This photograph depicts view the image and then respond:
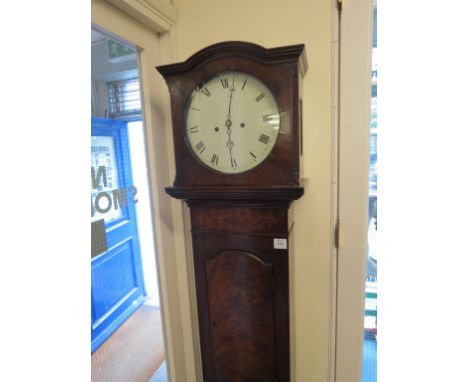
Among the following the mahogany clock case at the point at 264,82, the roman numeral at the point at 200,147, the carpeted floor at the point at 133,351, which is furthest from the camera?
the carpeted floor at the point at 133,351

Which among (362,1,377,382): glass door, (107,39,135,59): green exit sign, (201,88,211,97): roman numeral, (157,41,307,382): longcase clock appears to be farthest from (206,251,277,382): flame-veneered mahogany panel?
(107,39,135,59): green exit sign

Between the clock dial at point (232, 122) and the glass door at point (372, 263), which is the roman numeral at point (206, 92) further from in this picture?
the glass door at point (372, 263)

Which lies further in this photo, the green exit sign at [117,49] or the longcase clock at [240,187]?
the green exit sign at [117,49]

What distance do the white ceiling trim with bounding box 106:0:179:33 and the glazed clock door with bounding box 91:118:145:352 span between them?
0.36 meters

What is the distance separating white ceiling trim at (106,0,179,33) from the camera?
2.78 feet

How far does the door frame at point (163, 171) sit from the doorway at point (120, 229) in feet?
0.10

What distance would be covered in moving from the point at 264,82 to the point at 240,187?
1.05ft

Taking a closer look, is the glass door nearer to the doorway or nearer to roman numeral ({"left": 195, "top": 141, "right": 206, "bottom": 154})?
roman numeral ({"left": 195, "top": 141, "right": 206, "bottom": 154})

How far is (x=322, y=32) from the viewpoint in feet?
3.02

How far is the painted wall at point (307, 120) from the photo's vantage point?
94cm

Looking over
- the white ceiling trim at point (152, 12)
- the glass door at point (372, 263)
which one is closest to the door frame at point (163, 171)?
the white ceiling trim at point (152, 12)
